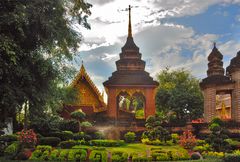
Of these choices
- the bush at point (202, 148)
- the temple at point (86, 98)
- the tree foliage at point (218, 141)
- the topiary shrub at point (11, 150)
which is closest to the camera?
the topiary shrub at point (11, 150)

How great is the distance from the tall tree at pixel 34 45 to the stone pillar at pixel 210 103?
15.4 metres

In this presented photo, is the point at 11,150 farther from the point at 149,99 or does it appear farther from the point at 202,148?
the point at 149,99

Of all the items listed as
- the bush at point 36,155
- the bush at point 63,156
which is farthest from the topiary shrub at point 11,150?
the bush at point 63,156

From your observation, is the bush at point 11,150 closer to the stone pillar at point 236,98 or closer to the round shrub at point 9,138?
the round shrub at point 9,138

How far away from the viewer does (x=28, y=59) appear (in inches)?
549

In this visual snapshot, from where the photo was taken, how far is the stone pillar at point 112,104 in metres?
35.6

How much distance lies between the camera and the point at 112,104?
1409 inches

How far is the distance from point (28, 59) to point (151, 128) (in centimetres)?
1577

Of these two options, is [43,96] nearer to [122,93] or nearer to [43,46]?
[43,46]

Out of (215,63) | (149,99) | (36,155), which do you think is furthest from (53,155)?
(149,99)

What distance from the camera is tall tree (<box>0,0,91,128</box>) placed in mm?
12594

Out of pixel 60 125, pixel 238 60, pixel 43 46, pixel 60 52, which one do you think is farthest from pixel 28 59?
pixel 238 60

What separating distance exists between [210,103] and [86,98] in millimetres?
15220

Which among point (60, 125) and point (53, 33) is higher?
point (53, 33)
